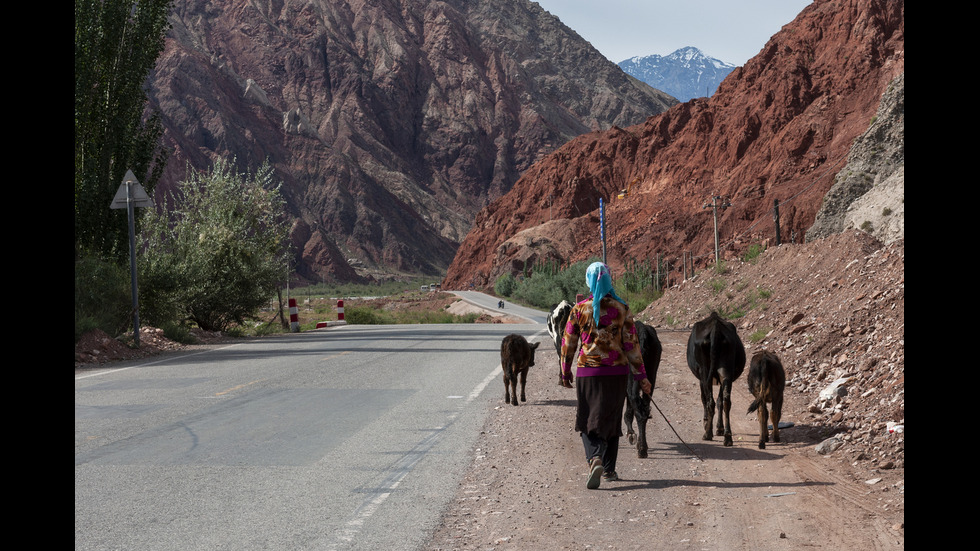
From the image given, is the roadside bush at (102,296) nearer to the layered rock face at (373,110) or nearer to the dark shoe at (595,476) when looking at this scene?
the dark shoe at (595,476)

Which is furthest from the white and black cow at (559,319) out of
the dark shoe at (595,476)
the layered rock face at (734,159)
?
the layered rock face at (734,159)

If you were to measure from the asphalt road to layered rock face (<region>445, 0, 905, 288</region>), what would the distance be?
1842 inches

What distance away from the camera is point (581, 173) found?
106438mm

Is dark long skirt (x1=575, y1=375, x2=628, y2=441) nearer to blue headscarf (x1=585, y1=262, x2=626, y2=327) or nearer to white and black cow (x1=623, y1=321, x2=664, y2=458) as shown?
A: blue headscarf (x1=585, y1=262, x2=626, y2=327)

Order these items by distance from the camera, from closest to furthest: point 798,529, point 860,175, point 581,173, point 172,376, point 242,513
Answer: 1. point 798,529
2. point 242,513
3. point 172,376
4. point 860,175
5. point 581,173

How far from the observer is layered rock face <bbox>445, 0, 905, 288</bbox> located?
69.3m

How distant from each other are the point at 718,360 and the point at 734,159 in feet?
252

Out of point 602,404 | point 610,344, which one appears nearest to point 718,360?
point 610,344

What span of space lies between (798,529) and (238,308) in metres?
24.8

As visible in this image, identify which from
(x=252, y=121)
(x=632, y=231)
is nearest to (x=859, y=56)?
(x=632, y=231)

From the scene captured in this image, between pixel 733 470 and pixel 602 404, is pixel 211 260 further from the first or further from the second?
pixel 733 470

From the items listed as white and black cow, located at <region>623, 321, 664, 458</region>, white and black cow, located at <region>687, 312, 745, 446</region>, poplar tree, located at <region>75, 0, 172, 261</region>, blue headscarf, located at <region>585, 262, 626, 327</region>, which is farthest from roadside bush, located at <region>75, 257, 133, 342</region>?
blue headscarf, located at <region>585, 262, 626, 327</region>

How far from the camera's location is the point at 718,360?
8.52 meters
